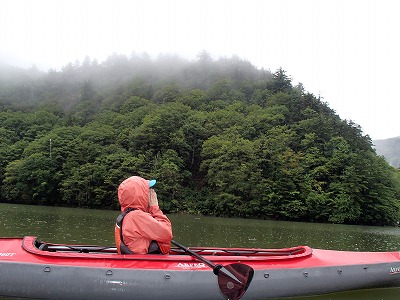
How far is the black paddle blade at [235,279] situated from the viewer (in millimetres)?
5234

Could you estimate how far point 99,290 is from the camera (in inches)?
249

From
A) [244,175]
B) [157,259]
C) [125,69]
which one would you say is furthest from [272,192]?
[125,69]

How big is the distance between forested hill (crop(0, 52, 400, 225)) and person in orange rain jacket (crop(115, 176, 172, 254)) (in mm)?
35198

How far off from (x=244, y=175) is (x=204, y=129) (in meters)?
13.0

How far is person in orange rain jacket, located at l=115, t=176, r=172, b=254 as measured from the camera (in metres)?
Result: 6.32

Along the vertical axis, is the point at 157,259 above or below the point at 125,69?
below

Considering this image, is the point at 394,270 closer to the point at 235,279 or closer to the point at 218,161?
the point at 235,279

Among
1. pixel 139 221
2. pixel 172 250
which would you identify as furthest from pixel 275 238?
pixel 139 221

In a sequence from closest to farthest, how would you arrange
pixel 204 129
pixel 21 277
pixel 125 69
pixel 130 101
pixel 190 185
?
pixel 21 277
pixel 190 185
pixel 204 129
pixel 130 101
pixel 125 69

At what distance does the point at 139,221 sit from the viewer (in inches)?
248

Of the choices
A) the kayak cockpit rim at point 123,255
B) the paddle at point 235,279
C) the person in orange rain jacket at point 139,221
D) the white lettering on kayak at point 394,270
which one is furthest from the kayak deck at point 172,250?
the white lettering on kayak at point 394,270

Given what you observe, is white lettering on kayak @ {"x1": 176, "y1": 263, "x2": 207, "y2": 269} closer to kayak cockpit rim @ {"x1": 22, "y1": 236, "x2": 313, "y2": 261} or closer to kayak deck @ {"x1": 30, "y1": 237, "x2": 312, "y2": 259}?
kayak cockpit rim @ {"x1": 22, "y1": 236, "x2": 313, "y2": 261}

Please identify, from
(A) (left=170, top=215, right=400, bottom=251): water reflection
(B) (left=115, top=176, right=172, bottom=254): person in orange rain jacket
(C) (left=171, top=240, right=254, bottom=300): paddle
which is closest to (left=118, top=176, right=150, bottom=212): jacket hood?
(B) (left=115, top=176, right=172, bottom=254): person in orange rain jacket

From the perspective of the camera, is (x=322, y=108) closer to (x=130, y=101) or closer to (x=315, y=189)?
(x=315, y=189)
